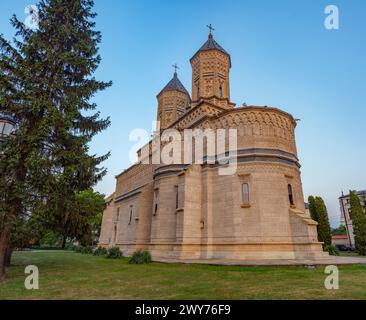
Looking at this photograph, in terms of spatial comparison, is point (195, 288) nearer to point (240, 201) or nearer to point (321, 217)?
point (240, 201)

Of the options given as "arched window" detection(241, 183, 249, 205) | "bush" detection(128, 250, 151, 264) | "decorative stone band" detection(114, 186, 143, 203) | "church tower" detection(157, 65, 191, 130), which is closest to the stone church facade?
"arched window" detection(241, 183, 249, 205)

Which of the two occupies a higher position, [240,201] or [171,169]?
[171,169]

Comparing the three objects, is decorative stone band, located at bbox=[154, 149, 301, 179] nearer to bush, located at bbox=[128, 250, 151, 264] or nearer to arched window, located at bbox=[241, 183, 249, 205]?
arched window, located at bbox=[241, 183, 249, 205]

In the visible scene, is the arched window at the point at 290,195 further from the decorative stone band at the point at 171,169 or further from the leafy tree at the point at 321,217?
the leafy tree at the point at 321,217

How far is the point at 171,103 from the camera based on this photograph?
3106cm

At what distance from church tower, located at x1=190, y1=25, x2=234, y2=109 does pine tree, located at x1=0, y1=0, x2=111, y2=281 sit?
1241 centimetres

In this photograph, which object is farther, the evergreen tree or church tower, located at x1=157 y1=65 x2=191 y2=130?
church tower, located at x1=157 y1=65 x2=191 y2=130

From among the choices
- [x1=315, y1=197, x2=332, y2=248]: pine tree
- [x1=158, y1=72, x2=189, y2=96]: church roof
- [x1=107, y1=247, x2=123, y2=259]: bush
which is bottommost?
[x1=107, y1=247, x2=123, y2=259]: bush

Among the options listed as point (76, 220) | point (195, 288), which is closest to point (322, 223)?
point (195, 288)

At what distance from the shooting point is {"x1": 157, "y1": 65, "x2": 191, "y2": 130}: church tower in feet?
101

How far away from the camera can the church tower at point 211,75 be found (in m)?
23.5

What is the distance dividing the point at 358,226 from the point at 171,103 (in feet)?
87.5

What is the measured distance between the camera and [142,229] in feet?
77.5

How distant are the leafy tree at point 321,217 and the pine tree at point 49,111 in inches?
1041
